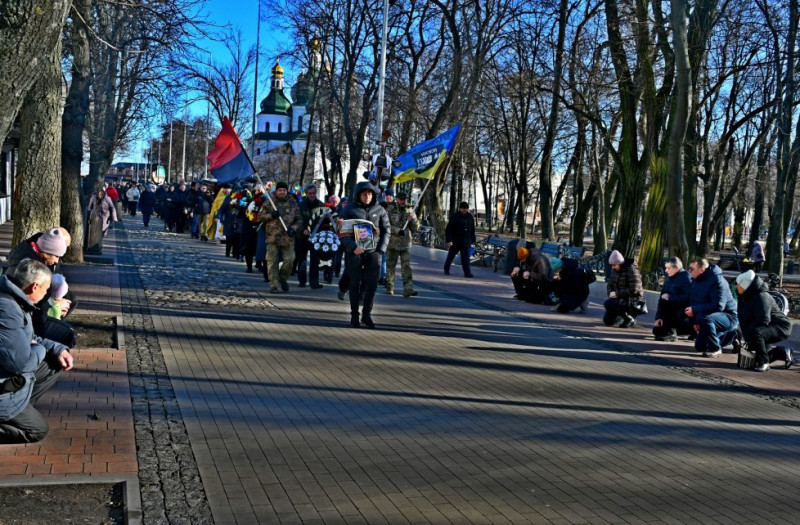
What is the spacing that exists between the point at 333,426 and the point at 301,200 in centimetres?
1107

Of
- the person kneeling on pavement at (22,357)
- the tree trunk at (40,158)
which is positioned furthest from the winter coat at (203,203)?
the person kneeling on pavement at (22,357)

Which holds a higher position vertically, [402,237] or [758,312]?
[402,237]

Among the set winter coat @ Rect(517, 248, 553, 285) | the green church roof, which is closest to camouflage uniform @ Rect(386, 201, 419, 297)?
winter coat @ Rect(517, 248, 553, 285)

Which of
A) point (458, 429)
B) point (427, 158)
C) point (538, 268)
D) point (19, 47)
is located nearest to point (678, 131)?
point (538, 268)

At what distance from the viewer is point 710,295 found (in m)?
12.4

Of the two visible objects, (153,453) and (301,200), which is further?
(301,200)

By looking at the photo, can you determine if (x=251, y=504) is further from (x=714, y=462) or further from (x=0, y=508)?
(x=714, y=462)

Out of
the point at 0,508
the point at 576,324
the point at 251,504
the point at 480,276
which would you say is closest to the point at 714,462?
the point at 251,504

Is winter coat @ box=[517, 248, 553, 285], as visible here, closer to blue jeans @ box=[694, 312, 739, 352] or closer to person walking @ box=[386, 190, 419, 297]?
person walking @ box=[386, 190, 419, 297]

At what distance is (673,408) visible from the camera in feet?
28.8

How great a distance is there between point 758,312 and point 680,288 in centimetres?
189

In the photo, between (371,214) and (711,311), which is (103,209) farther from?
(711,311)

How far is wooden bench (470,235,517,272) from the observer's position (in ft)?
83.9

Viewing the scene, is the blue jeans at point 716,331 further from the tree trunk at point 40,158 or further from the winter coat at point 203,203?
the winter coat at point 203,203
